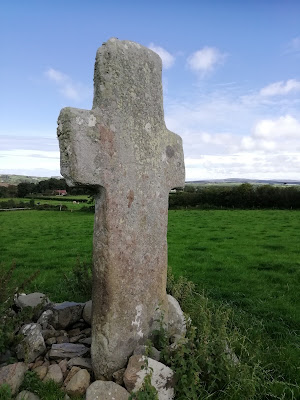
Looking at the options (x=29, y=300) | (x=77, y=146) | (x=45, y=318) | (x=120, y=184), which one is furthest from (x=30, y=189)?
(x=77, y=146)

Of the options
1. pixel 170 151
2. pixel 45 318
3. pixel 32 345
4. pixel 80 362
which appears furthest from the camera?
pixel 45 318

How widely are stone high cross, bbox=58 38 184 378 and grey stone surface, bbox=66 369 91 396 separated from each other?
188 millimetres

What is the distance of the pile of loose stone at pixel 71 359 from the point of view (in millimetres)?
4055

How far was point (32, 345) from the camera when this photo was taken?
4730 mm

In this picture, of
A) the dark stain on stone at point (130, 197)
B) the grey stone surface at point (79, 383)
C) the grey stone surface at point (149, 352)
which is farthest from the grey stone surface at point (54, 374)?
the dark stain on stone at point (130, 197)

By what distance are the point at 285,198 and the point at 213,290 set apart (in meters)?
34.5

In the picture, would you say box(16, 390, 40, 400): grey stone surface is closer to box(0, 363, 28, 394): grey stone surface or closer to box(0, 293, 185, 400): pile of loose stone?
box(0, 293, 185, 400): pile of loose stone

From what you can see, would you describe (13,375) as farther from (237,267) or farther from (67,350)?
(237,267)

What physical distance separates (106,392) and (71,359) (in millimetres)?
869

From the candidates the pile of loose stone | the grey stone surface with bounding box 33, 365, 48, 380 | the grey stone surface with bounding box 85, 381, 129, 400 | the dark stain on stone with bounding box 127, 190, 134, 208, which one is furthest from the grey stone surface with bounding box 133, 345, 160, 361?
the dark stain on stone with bounding box 127, 190, 134, 208

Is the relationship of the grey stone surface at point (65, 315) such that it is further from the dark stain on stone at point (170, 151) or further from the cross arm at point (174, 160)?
the dark stain on stone at point (170, 151)

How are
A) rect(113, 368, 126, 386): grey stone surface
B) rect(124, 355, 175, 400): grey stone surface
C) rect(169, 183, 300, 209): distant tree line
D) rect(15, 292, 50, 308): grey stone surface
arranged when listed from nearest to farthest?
rect(124, 355, 175, 400): grey stone surface
rect(113, 368, 126, 386): grey stone surface
rect(15, 292, 50, 308): grey stone surface
rect(169, 183, 300, 209): distant tree line

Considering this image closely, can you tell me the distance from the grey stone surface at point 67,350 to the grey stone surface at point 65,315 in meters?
0.63

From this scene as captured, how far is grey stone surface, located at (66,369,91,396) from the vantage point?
13.5 feet
